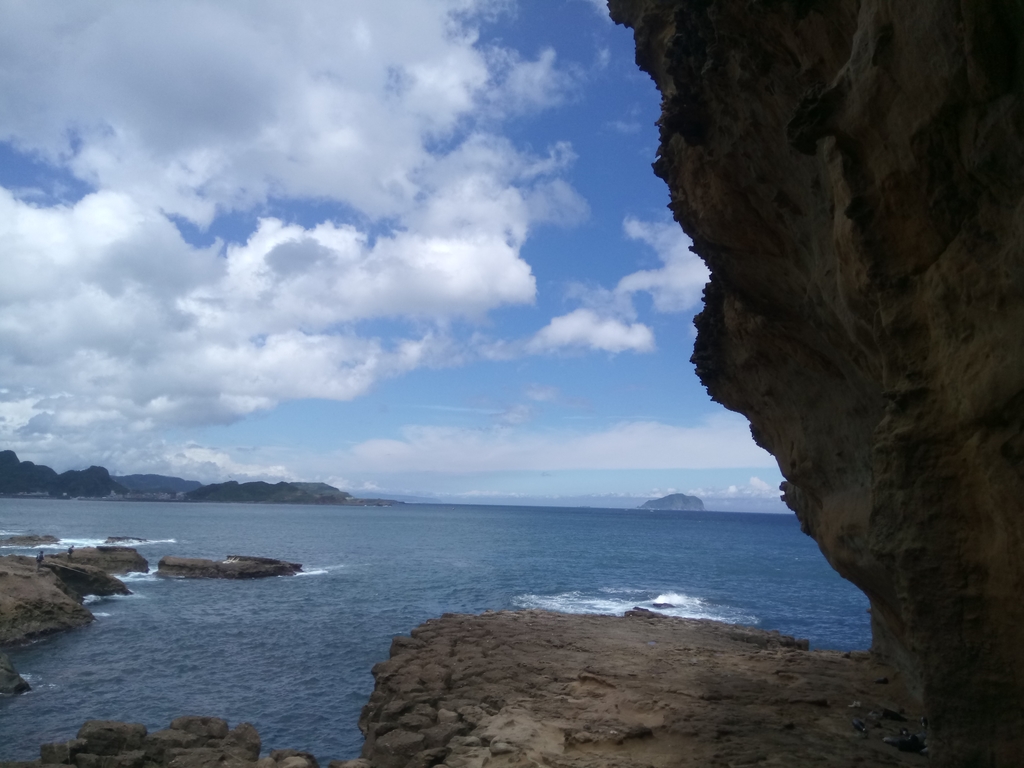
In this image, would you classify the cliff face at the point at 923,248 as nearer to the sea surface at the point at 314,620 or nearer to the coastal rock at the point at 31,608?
the sea surface at the point at 314,620

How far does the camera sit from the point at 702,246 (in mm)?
12336

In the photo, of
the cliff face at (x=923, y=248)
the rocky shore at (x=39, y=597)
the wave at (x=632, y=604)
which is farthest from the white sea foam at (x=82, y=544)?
the cliff face at (x=923, y=248)

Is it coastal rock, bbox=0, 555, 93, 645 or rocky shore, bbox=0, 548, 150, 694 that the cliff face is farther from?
coastal rock, bbox=0, 555, 93, 645

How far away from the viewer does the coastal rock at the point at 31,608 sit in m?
26.5

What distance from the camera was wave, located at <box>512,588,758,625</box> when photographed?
3469 cm

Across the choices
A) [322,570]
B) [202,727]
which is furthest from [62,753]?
[322,570]

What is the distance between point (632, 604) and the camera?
37.9 metres

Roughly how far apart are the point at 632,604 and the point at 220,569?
28.9m

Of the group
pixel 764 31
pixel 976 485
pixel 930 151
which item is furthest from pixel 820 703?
pixel 764 31

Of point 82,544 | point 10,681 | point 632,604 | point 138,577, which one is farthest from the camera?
point 82,544

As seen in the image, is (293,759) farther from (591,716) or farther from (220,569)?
(220,569)

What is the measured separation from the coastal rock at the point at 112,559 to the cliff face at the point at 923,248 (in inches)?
1965

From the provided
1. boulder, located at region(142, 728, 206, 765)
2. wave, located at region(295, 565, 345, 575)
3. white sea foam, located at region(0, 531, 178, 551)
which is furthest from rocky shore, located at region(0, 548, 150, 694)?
white sea foam, located at region(0, 531, 178, 551)

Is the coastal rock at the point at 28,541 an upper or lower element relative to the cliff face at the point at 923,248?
lower
